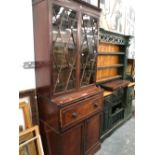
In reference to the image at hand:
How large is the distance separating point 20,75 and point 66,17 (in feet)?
2.71

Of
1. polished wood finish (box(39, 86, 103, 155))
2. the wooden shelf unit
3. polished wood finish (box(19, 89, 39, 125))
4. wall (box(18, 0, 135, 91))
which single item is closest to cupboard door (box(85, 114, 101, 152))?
polished wood finish (box(39, 86, 103, 155))

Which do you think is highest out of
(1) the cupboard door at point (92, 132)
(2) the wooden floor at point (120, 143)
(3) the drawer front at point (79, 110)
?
(3) the drawer front at point (79, 110)

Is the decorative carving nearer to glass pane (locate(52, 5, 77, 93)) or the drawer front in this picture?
glass pane (locate(52, 5, 77, 93))

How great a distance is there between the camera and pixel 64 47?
155 cm

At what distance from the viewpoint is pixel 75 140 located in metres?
1.69

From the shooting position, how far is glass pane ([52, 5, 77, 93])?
144 centimetres

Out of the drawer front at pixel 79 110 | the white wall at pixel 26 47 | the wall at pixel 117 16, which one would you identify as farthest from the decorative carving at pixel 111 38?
the white wall at pixel 26 47

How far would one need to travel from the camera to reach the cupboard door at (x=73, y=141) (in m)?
1.55

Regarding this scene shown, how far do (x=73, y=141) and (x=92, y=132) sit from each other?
39cm

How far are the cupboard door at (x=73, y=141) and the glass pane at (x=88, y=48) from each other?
1.89 feet

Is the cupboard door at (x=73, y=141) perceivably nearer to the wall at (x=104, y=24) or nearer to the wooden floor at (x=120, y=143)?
the wooden floor at (x=120, y=143)

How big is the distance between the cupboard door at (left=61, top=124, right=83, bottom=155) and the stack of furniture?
0.71 metres

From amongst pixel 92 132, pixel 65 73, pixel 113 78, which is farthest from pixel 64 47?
pixel 113 78

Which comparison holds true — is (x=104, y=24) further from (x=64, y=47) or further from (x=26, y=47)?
(x=26, y=47)
